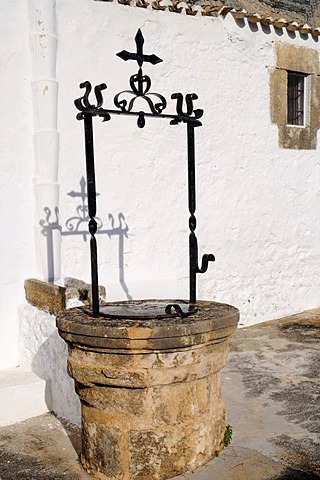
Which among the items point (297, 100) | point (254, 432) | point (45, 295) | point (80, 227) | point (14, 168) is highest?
point (297, 100)

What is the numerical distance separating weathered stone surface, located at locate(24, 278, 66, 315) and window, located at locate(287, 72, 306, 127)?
432 cm

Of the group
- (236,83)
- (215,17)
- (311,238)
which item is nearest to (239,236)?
(311,238)

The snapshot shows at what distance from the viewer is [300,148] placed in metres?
7.62

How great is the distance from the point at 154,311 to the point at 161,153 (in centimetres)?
307

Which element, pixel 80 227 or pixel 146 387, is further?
pixel 80 227

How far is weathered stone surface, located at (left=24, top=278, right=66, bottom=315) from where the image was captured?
14.4ft

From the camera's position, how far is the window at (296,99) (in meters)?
7.65

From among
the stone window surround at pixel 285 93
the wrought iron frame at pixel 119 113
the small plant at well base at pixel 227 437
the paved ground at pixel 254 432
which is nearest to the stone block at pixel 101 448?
the paved ground at pixel 254 432

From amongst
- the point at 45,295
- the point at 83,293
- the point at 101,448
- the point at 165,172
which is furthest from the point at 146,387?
the point at 165,172

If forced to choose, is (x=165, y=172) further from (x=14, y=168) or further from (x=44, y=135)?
(x=14, y=168)

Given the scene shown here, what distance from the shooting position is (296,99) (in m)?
7.71

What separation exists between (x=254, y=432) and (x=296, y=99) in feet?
16.7

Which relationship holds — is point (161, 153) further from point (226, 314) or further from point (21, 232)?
point (226, 314)

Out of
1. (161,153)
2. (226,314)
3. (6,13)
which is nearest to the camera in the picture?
(226,314)
